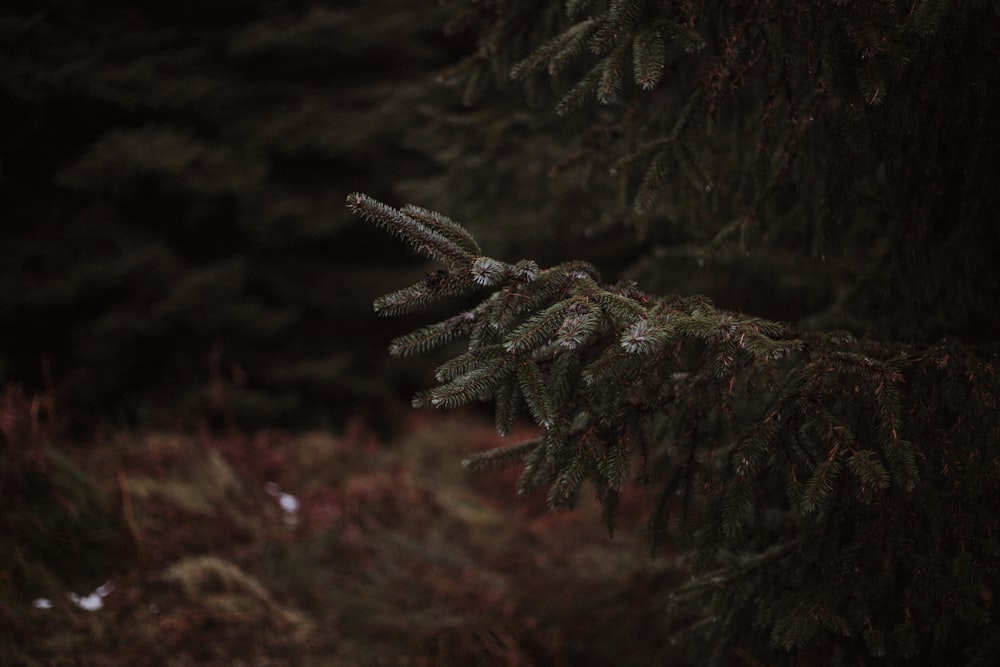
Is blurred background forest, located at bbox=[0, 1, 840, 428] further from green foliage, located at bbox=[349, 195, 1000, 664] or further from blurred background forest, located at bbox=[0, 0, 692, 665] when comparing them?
green foliage, located at bbox=[349, 195, 1000, 664]

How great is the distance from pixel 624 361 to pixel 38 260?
4299 millimetres

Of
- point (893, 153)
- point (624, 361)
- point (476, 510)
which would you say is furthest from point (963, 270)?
point (476, 510)

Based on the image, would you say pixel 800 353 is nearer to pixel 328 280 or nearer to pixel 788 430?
pixel 788 430

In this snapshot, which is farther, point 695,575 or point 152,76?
point 152,76

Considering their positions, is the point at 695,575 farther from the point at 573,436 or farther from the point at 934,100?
the point at 934,100

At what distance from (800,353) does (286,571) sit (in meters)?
2.96

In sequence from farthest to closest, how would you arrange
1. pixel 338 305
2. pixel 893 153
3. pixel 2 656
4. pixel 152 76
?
pixel 338 305 → pixel 152 76 → pixel 2 656 → pixel 893 153

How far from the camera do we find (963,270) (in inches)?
85.4

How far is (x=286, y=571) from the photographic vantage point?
146 inches

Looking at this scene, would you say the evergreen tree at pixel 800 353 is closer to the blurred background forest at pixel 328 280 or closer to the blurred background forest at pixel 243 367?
the blurred background forest at pixel 328 280

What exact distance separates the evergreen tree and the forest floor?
118 centimetres

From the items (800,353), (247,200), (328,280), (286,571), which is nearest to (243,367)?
(328,280)

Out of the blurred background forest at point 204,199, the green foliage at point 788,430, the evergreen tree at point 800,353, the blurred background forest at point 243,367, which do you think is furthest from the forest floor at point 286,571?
the green foliage at point 788,430

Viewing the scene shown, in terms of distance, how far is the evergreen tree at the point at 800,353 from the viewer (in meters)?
1.71
